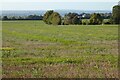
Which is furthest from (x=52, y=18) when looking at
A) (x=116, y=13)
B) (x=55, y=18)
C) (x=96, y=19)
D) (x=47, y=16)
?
(x=116, y=13)

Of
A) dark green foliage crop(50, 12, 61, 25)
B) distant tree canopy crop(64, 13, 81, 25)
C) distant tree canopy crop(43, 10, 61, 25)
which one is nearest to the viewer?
dark green foliage crop(50, 12, 61, 25)

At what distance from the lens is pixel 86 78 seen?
12.4 metres

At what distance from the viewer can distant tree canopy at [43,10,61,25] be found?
115037 millimetres

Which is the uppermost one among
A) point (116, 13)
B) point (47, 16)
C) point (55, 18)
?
point (47, 16)

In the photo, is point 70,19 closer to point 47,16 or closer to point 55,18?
point 55,18

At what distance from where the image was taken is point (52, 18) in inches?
4776

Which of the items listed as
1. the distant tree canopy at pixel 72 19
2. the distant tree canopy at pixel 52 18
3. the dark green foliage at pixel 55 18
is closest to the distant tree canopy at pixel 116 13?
the dark green foliage at pixel 55 18

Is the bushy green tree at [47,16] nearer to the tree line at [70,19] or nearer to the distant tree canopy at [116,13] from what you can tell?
the tree line at [70,19]

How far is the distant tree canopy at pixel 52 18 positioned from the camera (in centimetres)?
11504

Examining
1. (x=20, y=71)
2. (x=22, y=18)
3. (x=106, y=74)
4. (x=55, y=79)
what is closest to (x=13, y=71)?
(x=20, y=71)

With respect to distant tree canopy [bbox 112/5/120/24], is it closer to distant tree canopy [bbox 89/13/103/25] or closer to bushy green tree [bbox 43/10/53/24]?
distant tree canopy [bbox 89/13/103/25]

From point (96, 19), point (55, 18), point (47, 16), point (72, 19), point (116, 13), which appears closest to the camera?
point (116, 13)

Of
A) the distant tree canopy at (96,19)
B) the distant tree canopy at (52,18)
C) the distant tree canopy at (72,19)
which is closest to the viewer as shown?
the distant tree canopy at (52,18)

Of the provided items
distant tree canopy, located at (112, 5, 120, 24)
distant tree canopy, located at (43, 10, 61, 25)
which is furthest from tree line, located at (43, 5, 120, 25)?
distant tree canopy, located at (112, 5, 120, 24)
